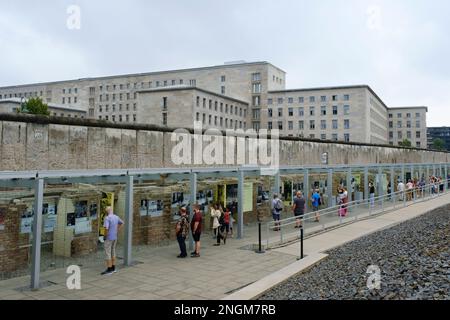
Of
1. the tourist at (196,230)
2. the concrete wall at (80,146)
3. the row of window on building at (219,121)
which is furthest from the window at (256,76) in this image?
the tourist at (196,230)

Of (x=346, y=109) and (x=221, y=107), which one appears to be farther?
(x=346, y=109)

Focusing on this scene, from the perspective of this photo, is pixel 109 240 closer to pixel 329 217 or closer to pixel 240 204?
pixel 240 204

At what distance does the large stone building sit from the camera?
7424 centimetres

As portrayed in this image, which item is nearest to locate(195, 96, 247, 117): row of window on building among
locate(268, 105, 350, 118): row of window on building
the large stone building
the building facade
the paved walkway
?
the large stone building

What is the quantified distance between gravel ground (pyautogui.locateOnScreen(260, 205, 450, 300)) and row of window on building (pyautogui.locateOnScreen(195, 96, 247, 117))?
63.3 m

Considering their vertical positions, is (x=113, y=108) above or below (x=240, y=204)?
above

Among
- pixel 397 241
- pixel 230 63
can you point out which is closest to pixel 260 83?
pixel 230 63

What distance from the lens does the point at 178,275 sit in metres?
9.18

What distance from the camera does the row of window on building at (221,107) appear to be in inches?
2945

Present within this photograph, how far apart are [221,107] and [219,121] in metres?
3.00

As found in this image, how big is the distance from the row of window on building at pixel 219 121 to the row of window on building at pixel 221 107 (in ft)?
5.03

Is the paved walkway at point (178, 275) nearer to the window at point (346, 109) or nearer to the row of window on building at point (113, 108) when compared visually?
the window at point (346, 109)

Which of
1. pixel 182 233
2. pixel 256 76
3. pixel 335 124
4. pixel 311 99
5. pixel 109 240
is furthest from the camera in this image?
pixel 256 76

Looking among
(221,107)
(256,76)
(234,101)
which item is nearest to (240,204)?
(221,107)
